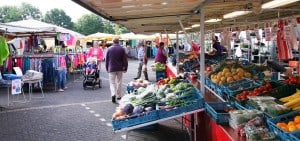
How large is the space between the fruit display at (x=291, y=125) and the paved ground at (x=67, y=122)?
143 inches

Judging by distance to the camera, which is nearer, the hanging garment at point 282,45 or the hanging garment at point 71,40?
the hanging garment at point 282,45

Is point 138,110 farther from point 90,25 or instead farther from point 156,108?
point 90,25

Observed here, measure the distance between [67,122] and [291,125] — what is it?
20.2ft

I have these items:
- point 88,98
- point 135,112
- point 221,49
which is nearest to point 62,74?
point 88,98

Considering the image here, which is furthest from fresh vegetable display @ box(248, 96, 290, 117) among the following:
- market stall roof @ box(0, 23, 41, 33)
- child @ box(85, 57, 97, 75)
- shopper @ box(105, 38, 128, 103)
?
market stall roof @ box(0, 23, 41, 33)

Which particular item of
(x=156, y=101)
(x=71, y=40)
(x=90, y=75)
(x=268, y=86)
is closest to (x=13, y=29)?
(x=90, y=75)

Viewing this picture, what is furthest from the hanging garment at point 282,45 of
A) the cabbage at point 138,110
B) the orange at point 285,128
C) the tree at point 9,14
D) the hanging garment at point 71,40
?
the tree at point 9,14

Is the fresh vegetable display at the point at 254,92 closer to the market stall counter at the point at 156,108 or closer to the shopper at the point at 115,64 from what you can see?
the market stall counter at the point at 156,108

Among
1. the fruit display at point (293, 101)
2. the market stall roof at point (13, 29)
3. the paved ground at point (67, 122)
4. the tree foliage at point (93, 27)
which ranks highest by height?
the tree foliage at point (93, 27)

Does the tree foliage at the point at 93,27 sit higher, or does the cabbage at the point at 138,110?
the tree foliage at the point at 93,27

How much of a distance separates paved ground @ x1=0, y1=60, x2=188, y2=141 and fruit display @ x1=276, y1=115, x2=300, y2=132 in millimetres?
3633

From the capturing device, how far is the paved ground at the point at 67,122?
277 inches

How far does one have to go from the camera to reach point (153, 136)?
7.09 metres

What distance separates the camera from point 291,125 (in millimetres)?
3139
